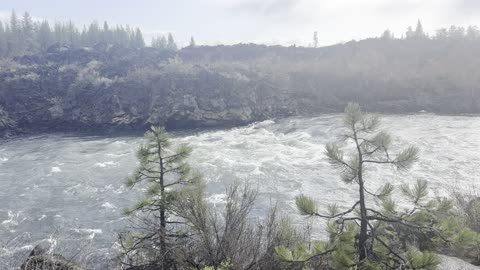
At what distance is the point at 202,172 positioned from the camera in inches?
772

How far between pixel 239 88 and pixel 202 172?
94.3 feet

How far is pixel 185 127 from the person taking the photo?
136 feet

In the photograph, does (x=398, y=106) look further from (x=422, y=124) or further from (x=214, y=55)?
(x=214, y=55)

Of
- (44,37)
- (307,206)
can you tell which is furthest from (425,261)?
(44,37)

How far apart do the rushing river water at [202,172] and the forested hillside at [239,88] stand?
29.4 feet

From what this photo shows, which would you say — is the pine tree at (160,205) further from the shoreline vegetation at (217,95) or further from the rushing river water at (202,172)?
the rushing river water at (202,172)

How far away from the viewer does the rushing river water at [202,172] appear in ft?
46.0

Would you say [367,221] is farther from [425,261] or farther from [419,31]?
[419,31]

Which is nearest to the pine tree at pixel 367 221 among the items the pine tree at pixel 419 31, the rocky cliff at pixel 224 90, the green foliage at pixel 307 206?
the green foliage at pixel 307 206

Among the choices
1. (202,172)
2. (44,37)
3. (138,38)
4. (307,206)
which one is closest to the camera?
(307,206)

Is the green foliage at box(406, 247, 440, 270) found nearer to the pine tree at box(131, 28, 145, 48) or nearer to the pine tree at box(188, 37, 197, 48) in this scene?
the pine tree at box(188, 37, 197, 48)

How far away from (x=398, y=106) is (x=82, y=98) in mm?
38532

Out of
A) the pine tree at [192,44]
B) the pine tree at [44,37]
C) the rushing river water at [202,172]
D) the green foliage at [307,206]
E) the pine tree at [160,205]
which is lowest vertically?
the rushing river water at [202,172]

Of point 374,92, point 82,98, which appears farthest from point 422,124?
point 82,98
